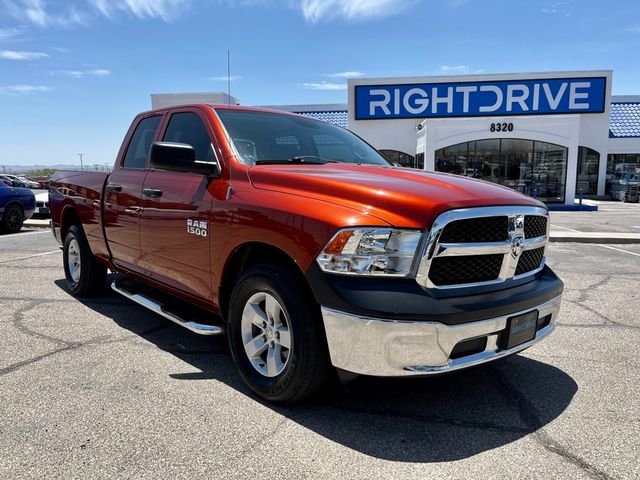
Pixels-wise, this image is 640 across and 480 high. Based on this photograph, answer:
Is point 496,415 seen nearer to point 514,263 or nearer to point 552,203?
point 514,263

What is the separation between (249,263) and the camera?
3475 millimetres

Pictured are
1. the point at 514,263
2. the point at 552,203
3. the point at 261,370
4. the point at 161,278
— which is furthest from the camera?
the point at 552,203

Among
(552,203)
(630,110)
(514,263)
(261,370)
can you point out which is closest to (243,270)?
(261,370)

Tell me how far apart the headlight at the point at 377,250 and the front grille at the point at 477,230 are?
21cm

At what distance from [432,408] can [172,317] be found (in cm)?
206

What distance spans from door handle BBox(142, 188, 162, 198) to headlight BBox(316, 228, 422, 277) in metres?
2.06

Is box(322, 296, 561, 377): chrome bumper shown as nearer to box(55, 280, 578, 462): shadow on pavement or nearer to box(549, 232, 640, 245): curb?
box(55, 280, 578, 462): shadow on pavement

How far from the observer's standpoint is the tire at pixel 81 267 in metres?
5.76

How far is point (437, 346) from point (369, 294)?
446 millimetres

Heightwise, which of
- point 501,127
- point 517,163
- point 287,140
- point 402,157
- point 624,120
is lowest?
point 287,140

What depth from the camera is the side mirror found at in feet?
11.6

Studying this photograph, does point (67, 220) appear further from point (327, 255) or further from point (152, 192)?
point (327, 255)

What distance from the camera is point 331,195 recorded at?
2932 millimetres

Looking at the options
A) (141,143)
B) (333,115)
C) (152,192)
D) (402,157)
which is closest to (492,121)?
(402,157)
